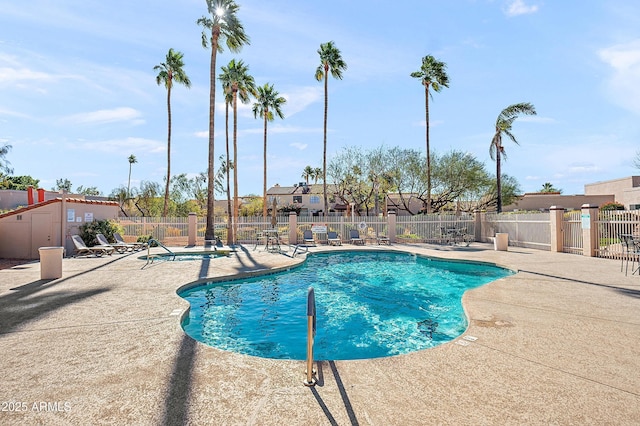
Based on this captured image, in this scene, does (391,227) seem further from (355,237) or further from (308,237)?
(308,237)

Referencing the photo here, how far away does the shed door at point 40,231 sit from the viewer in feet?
44.4

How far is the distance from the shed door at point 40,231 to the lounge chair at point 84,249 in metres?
0.91

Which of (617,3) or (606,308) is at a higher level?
(617,3)

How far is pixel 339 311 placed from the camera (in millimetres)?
7488

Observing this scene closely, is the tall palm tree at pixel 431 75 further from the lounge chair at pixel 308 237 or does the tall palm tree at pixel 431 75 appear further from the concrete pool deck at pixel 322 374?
the concrete pool deck at pixel 322 374

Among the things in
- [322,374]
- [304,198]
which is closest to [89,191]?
[304,198]

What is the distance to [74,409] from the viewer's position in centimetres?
287

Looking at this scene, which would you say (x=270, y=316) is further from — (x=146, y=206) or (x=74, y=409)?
(x=146, y=206)

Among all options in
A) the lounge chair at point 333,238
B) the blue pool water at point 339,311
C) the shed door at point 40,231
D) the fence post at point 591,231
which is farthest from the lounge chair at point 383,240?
the shed door at point 40,231

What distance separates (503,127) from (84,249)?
26.3 meters

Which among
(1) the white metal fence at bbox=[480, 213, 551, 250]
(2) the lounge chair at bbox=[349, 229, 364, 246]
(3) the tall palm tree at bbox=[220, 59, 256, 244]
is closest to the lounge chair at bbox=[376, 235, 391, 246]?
(2) the lounge chair at bbox=[349, 229, 364, 246]

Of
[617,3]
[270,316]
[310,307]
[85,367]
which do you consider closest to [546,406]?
[310,307]

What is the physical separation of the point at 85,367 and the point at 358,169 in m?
27.6

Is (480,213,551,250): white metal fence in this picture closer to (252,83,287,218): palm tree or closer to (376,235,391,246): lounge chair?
(376,235,391,246): lounge chair
